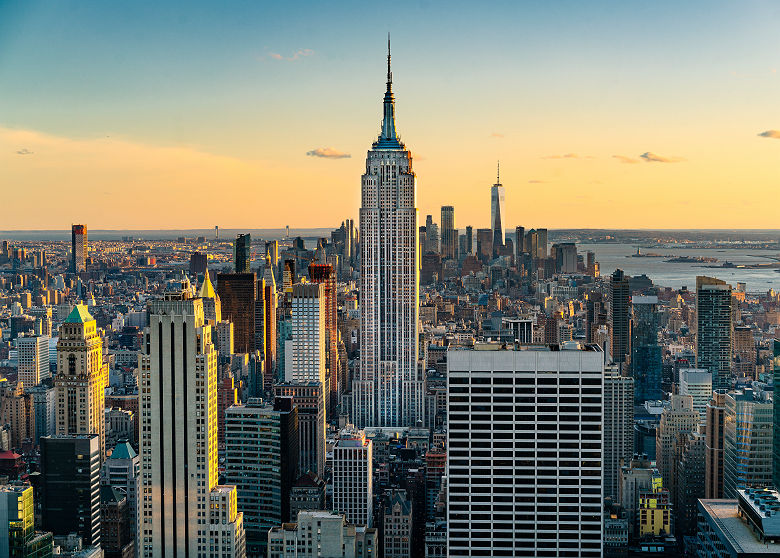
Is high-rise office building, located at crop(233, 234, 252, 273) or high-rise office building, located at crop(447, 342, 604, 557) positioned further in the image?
high-rise office building, located at crop(233, 234, 252, 273)

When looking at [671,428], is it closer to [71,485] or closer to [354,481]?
[354,481]

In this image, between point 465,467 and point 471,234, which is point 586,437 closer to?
point 465,467

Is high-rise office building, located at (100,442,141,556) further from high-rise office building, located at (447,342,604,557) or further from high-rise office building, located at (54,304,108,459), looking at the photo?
high-rise office building, located at (447,342,604,557)

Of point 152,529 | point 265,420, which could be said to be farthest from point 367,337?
point 152,529

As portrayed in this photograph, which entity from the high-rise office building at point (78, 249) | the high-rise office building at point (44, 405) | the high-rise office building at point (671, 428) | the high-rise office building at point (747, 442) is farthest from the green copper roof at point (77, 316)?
the high-rise office building at point (747, 442)

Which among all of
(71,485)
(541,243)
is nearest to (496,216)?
(541,243)

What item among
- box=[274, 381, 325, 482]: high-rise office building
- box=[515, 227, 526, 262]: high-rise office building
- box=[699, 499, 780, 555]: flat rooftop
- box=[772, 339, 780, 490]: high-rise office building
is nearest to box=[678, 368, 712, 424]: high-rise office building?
box=[772, 339, 780, 490]: high-rise office building
